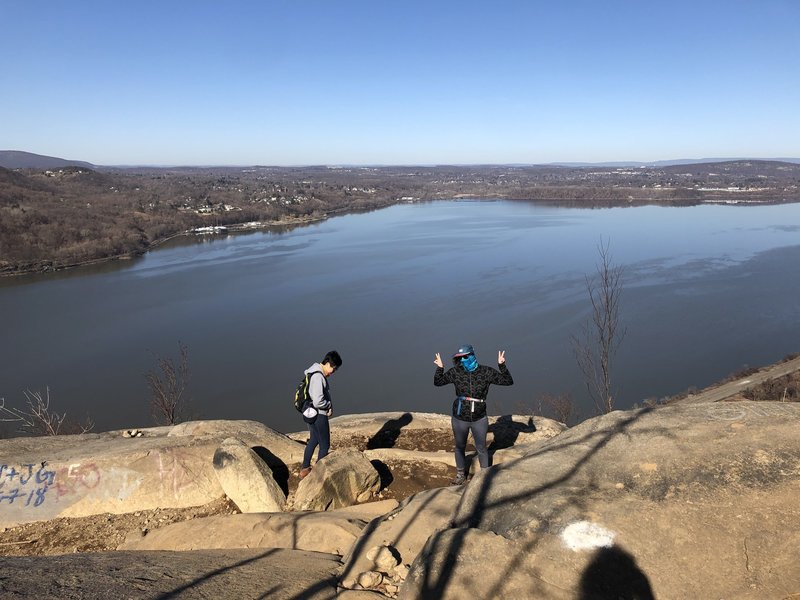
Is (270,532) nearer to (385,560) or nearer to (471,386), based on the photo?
(385,560)

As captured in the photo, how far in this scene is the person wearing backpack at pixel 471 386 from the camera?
4.82 meters

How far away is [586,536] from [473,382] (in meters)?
1.77

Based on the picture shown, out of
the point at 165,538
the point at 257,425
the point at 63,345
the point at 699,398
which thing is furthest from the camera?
the point at 63,345

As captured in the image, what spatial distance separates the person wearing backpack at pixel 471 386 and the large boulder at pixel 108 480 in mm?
2693

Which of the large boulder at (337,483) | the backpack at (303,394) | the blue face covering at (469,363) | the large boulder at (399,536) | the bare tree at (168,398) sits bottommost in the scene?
the bare tree at (168,398)

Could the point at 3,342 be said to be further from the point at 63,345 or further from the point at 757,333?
the point at 757,333

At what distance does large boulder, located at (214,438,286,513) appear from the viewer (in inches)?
211

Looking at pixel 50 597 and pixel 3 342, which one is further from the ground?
pixel 50 597

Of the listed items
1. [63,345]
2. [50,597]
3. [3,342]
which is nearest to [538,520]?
[50,597]

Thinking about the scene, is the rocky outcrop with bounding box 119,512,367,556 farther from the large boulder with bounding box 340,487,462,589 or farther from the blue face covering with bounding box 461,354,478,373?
the blue face covering with bounding box 461,354,478,373

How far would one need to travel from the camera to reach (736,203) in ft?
308

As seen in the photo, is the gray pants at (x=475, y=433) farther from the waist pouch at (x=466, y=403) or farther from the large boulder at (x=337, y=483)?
the large boulder at (x=337, y=483)

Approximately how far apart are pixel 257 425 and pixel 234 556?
386cm

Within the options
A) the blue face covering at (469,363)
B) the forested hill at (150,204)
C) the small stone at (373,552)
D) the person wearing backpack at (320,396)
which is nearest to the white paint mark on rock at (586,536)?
the small stone at (373,552)
